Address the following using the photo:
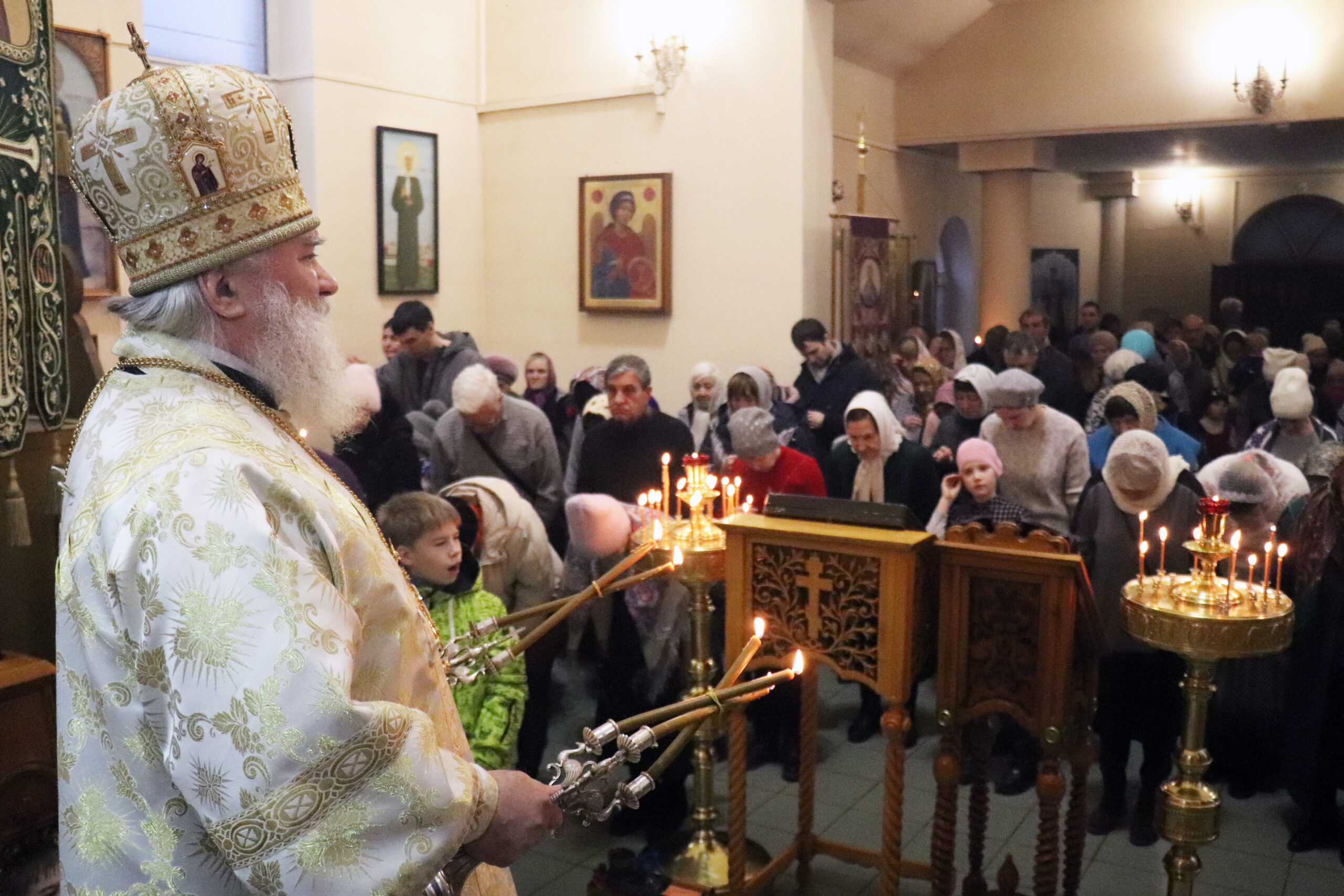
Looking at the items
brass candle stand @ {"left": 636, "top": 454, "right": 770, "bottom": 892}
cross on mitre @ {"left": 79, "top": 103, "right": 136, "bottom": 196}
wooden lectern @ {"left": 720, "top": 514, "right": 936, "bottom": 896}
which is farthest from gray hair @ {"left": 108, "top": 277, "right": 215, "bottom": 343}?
wooden lectern @ {"left": 720, "top": 514, "right": 936, "bottom": 896}

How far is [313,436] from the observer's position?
1917 mm

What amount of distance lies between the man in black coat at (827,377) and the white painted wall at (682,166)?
3.40 feet

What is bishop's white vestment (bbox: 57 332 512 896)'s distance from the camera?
1.29m

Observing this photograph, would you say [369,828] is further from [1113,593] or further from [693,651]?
[1113,593]

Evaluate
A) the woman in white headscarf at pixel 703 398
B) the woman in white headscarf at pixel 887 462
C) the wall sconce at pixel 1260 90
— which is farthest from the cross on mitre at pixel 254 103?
the wall sconce at pixel 1260 90

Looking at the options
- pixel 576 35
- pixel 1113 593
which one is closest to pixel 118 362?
pixel 1113 593

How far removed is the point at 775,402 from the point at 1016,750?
2699 mm

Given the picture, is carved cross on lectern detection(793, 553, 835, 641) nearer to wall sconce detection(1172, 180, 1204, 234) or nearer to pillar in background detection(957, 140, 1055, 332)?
pillar in background detection(957, 140, 1055, 332)

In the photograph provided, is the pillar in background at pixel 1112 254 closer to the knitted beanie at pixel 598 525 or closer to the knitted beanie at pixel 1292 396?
the knitted beanie at pixel 1292 396

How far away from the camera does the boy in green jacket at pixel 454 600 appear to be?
132 inches

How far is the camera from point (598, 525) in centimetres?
425

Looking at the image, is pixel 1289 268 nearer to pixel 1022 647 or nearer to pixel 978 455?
pixel 978 455

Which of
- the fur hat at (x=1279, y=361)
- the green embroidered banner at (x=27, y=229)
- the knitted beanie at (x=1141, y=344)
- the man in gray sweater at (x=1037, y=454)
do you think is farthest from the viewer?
the knitted beanie at (x=1141, y=344)

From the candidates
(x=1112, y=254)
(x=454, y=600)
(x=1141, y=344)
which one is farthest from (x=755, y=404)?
(x=1112, y=254)
